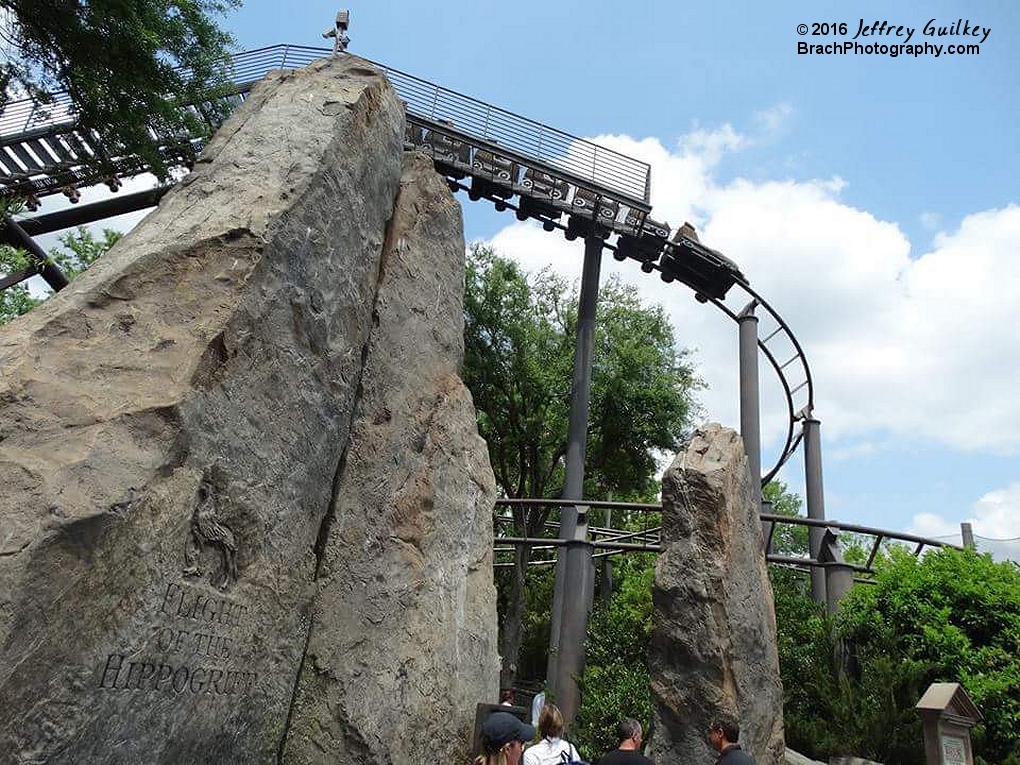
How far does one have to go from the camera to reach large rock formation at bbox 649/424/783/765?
753 centimetres

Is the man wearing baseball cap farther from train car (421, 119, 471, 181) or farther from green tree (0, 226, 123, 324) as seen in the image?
train car (421, 119, 471, 181)

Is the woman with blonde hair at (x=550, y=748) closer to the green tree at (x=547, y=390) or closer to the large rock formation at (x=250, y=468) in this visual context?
the large rock formation at (x=250, y=468)

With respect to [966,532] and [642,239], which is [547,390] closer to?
[642,239]

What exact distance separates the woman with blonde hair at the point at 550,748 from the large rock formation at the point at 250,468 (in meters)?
0.49

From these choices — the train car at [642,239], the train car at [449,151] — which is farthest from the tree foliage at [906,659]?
the train car at [449,151]

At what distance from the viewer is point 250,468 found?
443 centimetres

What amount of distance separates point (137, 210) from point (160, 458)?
14.5 m

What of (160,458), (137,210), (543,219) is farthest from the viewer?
(543,219)

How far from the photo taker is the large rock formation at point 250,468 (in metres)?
3.35

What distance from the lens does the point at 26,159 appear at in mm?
14719

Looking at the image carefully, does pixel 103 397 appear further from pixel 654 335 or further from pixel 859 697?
pixel 654 335

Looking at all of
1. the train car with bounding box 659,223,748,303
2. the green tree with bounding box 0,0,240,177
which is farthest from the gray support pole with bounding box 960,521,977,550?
the green tree with bounding box 0,0,240,177

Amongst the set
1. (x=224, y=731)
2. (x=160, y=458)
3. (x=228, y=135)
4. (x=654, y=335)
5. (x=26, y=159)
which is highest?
(x=654, y=335)

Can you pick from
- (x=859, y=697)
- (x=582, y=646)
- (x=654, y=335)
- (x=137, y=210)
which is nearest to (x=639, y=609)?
(x=582, y=646)
